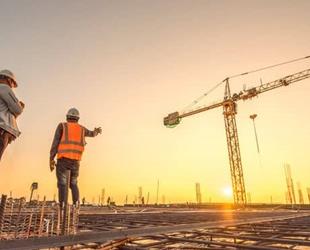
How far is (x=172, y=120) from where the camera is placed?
7006cm

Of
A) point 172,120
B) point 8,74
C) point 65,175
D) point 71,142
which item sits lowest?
point 65,175

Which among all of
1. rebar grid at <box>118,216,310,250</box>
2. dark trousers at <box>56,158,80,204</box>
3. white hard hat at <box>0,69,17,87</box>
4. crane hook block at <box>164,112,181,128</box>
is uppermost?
crane hook block at <box>164,112,181,128</box>

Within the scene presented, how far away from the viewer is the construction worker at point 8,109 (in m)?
4.42

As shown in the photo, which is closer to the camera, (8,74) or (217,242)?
(217,242)

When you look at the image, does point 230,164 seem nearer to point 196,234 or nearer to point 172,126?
point 172,126

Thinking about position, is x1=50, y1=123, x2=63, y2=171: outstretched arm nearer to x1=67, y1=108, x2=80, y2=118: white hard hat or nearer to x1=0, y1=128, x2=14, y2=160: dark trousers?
x1=67, y1=108, x2=80, y2=118: white hard hat

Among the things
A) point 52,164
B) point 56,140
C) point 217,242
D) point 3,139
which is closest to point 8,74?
point 3,139

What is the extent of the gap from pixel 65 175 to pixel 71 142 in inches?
31.0

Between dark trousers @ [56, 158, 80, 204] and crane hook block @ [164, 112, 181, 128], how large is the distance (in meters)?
63.0

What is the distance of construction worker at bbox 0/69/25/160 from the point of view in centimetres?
442

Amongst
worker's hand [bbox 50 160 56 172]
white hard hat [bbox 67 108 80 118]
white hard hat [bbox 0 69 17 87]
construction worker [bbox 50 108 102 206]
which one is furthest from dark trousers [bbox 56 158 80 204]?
white hard hat [bbox 0 69 17 87]

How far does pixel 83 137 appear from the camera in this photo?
652 centimetres

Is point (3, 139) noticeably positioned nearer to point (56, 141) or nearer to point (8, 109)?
point (8, 109)

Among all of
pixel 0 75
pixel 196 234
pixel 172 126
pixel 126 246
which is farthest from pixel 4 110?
pixel 172 126
